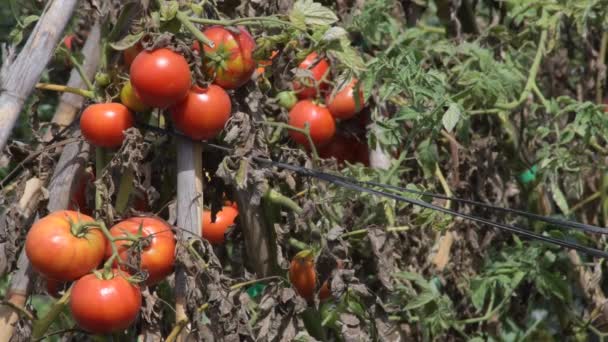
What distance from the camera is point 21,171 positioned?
70.1 inches

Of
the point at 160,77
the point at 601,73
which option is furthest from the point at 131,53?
the point at 601,73

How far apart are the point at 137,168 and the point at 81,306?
24cm

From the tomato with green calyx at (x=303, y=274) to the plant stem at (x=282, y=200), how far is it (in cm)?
8

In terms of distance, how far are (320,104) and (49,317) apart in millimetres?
690

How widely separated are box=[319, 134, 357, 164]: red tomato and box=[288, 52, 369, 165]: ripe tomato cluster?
12 mm

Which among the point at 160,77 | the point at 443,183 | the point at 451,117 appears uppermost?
the point at 160,77

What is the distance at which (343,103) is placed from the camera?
75.9 inches

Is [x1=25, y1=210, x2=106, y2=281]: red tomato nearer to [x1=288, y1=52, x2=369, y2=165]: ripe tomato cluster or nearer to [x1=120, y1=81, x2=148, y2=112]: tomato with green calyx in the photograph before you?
[x1=120, y1=81, x2=148, y2=112]: tomato with green calyx

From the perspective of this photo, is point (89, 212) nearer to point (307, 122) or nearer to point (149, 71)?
point (149, 71)

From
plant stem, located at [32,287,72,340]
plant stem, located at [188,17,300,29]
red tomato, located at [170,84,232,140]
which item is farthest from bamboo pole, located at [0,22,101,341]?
plant stem, located at [188,17,300,29]

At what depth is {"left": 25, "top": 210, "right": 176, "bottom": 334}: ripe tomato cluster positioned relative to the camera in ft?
4.64

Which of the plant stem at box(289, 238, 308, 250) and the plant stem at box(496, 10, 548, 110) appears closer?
the plant stem at box(289, 238, 308, 250)

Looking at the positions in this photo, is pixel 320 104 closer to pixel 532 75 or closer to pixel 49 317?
pixel 532 75

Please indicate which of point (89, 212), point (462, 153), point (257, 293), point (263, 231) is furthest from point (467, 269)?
point (89, 212)
